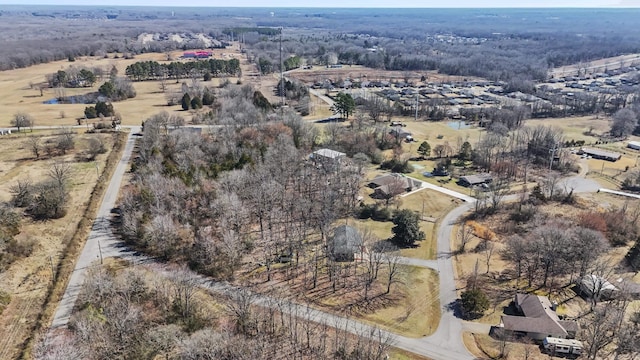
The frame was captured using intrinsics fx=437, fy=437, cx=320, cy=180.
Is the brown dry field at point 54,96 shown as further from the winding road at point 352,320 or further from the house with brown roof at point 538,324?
the house with brown roof at point 538,324

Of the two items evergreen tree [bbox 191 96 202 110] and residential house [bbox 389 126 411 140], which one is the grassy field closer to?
residential house [bbox 389 126 411 140]

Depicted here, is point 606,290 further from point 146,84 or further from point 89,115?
point 146,84

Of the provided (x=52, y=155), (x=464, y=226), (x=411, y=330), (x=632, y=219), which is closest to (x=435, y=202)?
(x=464, y=226)

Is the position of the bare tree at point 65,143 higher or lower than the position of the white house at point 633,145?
higher

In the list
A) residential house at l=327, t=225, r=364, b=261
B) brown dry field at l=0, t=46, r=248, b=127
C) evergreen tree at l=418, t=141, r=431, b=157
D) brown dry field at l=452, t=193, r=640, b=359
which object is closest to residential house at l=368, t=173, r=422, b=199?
brown dry field at l=452, t=193, r=640, b=359

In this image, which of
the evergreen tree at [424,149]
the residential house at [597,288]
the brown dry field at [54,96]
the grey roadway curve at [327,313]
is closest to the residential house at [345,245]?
the grey roadway curve at [327,313]

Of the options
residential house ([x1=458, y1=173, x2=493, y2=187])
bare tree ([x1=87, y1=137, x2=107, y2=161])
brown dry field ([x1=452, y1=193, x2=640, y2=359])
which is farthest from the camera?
bare tree ([x1=87, y1=137, x2=107, y2=161])
